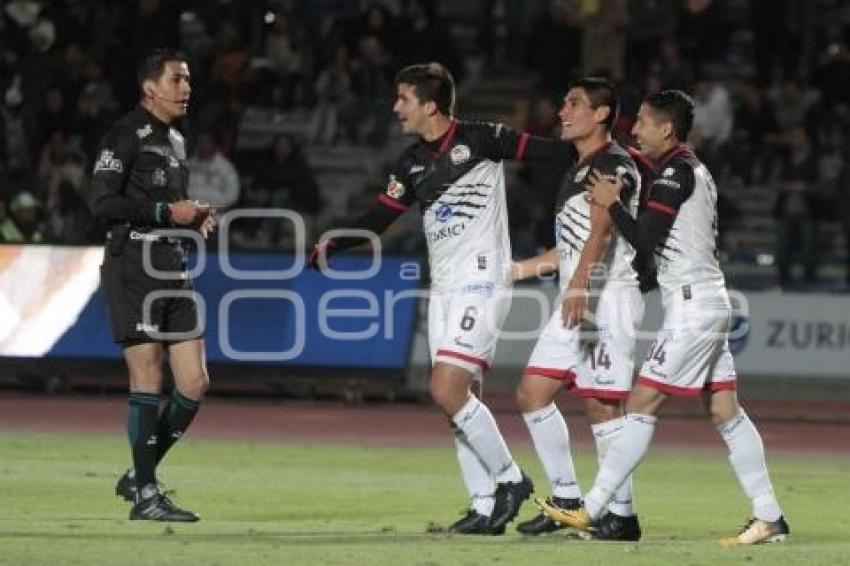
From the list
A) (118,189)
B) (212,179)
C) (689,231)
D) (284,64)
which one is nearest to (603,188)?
(689,231)

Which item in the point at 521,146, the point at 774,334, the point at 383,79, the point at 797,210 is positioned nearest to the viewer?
the point at 521,146

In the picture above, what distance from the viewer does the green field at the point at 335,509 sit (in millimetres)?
10305

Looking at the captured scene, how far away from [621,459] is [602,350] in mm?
602

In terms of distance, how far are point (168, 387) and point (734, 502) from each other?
27.5 ft

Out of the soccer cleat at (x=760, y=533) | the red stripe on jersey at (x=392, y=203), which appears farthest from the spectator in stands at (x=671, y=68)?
the soccer cleat at (x=760, y=533)

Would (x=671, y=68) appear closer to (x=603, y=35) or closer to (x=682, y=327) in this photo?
(x=603, y=35)

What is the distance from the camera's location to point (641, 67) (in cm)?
2658

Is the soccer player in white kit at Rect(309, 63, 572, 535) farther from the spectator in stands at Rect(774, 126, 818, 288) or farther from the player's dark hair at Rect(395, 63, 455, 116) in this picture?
the spectator in stands at Rect(774, 126, 818, 288)

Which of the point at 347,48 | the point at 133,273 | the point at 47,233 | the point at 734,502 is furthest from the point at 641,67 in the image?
the point at 133,273

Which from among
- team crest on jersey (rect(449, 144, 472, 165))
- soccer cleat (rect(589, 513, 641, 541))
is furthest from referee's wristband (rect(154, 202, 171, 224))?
soccer cleat (rect(589, 513, 641, 541))

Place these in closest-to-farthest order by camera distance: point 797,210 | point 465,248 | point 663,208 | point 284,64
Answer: point 663,208, point 465,248, point 797,210, point 284,64

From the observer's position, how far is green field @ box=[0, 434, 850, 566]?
33.8ft

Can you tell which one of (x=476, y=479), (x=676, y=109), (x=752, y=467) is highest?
(x=676, y=109)

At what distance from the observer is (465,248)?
37.3 ft
